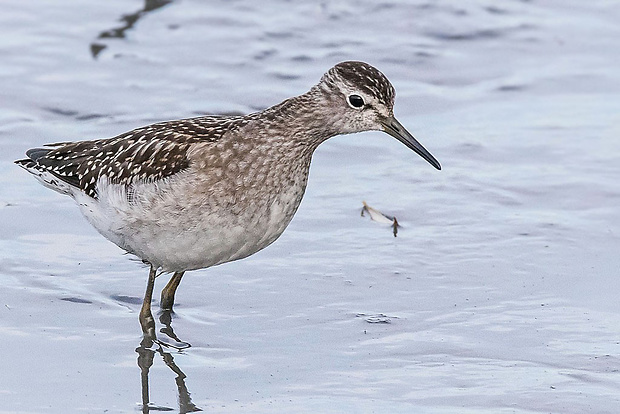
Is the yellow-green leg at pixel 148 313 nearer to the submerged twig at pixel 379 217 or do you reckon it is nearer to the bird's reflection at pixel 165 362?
the bird's reflection at pixel 165 362

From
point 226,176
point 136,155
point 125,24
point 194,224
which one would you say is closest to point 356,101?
point 226,176

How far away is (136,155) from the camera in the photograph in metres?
7.91

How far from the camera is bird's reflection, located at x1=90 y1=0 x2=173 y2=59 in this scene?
491 inches

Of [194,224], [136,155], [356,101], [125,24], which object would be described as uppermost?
[356,101]

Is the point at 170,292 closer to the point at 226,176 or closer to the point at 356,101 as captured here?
the point at 226,176

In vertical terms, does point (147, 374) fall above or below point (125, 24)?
below

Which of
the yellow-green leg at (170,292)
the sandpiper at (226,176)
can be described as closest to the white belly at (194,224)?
the sandpiper at (226,176)

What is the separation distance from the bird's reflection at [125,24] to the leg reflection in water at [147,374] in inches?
→ 212

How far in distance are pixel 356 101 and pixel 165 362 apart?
1.92m

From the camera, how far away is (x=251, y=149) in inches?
298

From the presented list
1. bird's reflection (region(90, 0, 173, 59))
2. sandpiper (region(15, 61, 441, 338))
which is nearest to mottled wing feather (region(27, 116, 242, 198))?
sandpiper (region(15, 61, 441, 338))

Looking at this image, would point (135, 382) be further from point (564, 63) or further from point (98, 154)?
point (564, 63)

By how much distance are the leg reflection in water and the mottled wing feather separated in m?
1.02

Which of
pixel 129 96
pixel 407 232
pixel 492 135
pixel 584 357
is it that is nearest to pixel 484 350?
pixel 584 357
